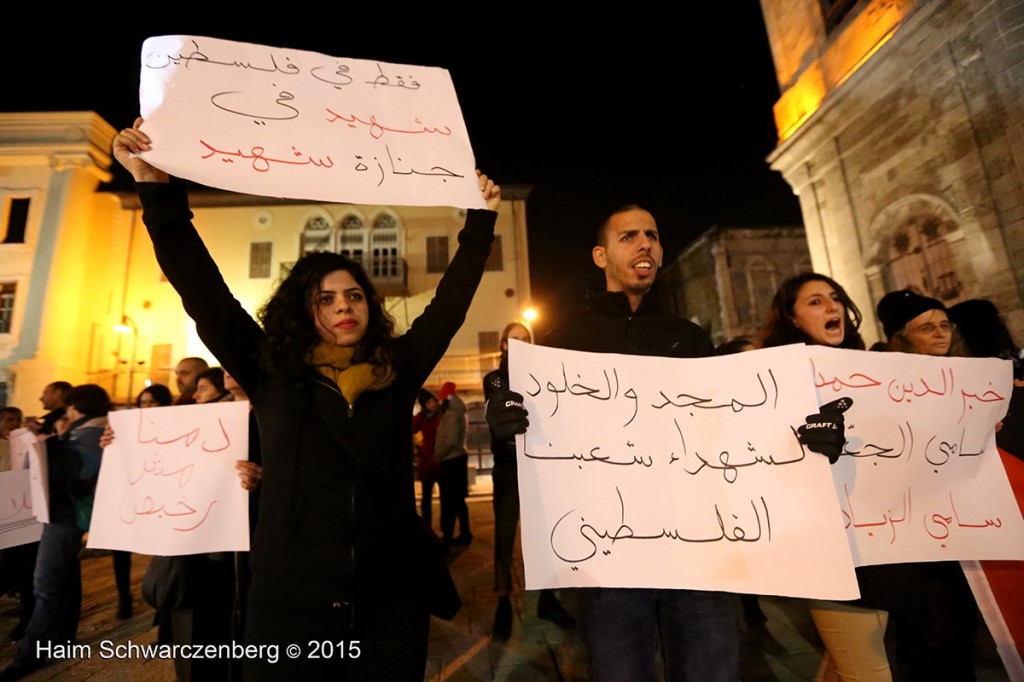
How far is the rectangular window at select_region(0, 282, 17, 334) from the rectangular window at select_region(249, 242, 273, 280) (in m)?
7.90

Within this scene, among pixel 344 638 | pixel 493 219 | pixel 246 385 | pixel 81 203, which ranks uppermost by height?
pixel 81 203

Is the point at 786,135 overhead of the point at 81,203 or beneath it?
beneath

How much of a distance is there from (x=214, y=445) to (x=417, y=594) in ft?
5.01

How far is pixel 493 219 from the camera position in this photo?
2.04 metres

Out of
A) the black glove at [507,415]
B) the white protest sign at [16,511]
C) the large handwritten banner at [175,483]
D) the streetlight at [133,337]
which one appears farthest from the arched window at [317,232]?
the black glove at [507,415]

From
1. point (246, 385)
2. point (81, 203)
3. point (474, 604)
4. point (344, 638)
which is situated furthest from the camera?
point (81, 203)

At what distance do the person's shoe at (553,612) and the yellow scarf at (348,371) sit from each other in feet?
9.51

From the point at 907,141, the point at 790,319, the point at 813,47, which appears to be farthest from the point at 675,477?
the point at 813,47

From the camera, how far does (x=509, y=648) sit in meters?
3.25

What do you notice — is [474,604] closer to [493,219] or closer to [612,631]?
[612,631]

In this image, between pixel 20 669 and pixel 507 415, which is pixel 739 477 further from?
pixel 20 669

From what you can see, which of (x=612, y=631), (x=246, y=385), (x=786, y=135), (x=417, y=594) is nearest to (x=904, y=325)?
(x=612, y=631)

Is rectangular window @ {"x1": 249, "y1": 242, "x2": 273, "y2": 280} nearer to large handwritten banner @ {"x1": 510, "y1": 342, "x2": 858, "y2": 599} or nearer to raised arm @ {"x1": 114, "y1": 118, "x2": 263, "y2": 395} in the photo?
raised arm @ {"x1": 114, "y1": 118, "x2": 263, "y2": 395}

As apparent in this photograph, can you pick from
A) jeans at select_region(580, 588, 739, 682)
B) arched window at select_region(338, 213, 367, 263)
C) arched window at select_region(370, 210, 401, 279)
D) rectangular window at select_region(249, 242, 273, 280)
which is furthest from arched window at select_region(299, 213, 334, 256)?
jeans at select_region(580, 588, 739, 682)
